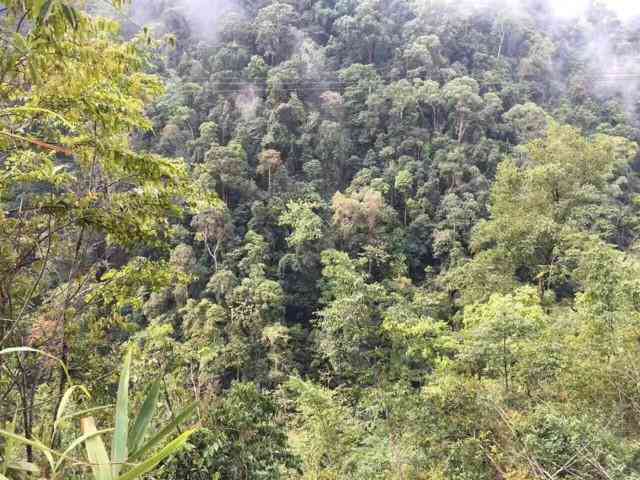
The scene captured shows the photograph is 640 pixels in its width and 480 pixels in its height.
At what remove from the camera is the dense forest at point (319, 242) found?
91.4 inches

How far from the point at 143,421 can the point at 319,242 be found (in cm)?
1350

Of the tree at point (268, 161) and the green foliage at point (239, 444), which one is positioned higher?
the green foliage at point (239, 444)

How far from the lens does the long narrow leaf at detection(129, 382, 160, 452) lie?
1060 millimetres

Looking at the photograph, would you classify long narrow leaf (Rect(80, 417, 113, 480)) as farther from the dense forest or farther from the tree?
the tree

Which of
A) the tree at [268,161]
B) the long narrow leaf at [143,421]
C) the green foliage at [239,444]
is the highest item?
the long narrow leaf at [143,421]

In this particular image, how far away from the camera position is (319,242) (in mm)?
14602

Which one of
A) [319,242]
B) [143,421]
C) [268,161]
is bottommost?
[319,242]

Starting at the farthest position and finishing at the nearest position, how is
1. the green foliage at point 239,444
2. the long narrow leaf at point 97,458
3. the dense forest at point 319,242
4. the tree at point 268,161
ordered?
the tree at point 268,161 → the green foliage at point 239,444 → the dense forest at point 319,242 → the long narrow leaf at point 97,458

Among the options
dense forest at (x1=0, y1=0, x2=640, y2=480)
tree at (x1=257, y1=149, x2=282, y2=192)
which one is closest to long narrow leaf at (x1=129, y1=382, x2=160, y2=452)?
dense forest at (x1=0, y1=0, x2=640, y2=480)

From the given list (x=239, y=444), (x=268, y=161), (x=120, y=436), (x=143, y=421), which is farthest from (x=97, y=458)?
(x=268, y=161)

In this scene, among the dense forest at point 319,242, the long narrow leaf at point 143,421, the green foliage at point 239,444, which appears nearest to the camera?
the long narrow leaf at point 143,421

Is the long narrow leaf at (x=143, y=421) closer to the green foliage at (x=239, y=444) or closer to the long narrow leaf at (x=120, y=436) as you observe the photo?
the long narrow leaf at (x=120, y=436)

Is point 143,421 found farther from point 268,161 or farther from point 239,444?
point 268,161

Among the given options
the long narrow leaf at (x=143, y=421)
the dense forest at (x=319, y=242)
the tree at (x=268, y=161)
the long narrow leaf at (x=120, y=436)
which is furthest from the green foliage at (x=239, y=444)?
the tree at (x=268, y=161)
